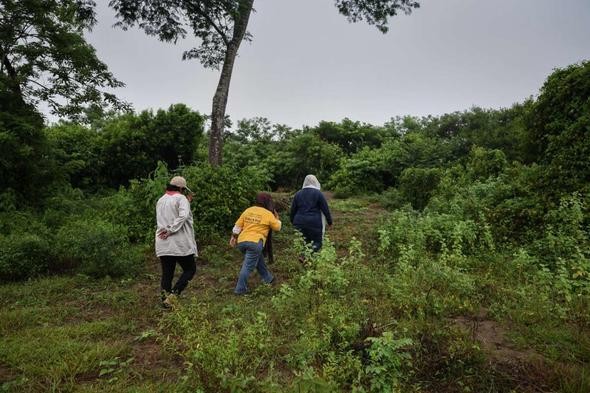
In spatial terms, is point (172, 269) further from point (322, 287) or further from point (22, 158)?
point (22, 158)

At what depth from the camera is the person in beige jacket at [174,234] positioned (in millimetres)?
5246

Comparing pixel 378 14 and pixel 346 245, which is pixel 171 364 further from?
pixel 378 14

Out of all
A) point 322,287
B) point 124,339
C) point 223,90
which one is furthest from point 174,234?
point 223,90

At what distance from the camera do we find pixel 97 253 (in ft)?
22.4

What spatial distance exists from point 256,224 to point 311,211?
3.92ft

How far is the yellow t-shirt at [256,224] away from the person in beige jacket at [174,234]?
3.01ft

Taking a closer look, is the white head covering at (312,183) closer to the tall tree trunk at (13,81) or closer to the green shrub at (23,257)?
the green shrub at (23,257)

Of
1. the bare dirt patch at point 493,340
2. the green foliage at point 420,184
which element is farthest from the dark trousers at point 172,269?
the green foliage at point 420,184

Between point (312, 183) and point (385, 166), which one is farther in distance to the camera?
point (385, 166)

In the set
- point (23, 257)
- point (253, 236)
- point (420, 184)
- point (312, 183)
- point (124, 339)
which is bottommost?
point (124, 339)

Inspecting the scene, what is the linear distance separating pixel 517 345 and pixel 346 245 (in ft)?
17.2

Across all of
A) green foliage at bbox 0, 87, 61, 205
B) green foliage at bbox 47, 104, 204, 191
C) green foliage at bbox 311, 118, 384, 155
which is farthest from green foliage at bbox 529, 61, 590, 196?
green foliage at bbox 311, 118, 384, 155

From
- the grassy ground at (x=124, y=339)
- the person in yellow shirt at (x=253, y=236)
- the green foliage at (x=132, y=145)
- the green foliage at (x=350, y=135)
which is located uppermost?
the green foliage at (x=350, y=135)

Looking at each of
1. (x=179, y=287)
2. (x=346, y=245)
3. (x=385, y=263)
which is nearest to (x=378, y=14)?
(x=346, y=245)
